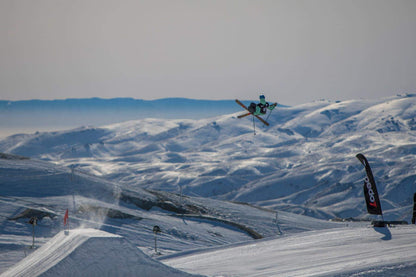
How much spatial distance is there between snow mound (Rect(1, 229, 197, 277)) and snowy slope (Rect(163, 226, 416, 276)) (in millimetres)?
4405

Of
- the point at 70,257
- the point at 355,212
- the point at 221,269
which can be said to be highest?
the point at 70,257

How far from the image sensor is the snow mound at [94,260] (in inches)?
781

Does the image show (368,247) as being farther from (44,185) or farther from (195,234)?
(44,185)

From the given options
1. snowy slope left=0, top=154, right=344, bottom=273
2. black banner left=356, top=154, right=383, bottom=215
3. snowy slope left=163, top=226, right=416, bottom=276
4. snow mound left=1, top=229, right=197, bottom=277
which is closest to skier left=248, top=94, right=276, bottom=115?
black banner left=356, top=154, right=383, bottom=215

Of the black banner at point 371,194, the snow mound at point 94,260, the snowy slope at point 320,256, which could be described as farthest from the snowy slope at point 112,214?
the black banner at point 371,194

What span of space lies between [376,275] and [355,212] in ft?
541

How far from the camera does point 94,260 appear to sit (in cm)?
2028

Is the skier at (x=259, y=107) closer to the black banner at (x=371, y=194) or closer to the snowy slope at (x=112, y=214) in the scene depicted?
the black banner at (x=371, y=194)

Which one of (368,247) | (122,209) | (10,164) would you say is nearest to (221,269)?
(368,247)

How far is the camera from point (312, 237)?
1257 inches

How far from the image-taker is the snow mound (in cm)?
1983

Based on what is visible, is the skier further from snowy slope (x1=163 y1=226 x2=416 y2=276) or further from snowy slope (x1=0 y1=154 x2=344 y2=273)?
snowy slope (x1=0 y1=154 x2=344 y2=273)

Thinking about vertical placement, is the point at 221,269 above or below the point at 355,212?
above

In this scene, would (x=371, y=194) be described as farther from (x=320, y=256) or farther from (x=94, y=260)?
(x=94, y=260)
